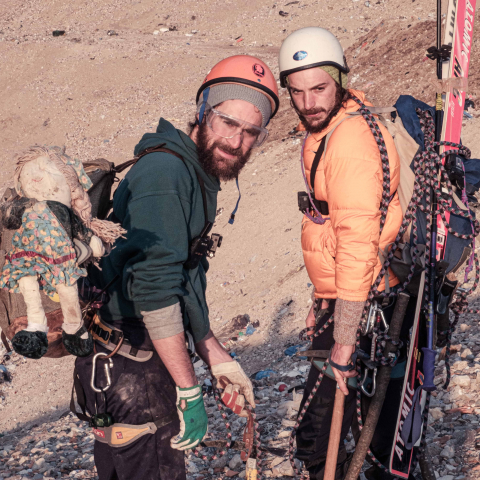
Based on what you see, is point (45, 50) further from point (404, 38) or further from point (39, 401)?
point (39, 401)

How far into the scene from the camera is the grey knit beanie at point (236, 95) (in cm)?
298

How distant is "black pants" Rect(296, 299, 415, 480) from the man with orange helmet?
1.84 feet

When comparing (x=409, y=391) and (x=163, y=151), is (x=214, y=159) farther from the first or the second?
(x=409, y=391)

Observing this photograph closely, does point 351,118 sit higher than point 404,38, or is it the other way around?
point 404,38

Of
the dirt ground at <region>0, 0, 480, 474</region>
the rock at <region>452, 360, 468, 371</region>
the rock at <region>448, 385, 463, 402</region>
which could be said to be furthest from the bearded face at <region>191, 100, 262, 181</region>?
the dirt ground at <region>0, 0, 480, 474</region>

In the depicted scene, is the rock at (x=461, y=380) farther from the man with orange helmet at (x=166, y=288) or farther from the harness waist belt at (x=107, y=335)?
the harness waist belt at (x=107, y=335)

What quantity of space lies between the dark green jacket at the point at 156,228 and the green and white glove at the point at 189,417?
45 centimetres

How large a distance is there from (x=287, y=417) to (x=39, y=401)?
4099 millimetres

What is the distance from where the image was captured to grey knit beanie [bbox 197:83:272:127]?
298cm

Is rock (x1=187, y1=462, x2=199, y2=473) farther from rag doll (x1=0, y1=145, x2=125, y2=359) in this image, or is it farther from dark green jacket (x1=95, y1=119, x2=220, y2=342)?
rag doll (x1=0, y1=145, x2=125, y2=359)

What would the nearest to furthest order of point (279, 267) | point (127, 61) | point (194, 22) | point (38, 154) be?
point (38, 154), point (279, 267), point (127, 61), point (194, 22)

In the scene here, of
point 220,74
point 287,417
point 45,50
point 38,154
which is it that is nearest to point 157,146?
point 220,74

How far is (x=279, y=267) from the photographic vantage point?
8.95m

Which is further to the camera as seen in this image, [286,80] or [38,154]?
[286,80]
